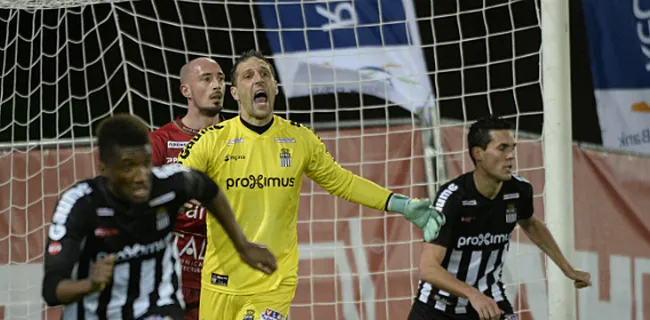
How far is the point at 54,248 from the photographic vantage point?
3.76m

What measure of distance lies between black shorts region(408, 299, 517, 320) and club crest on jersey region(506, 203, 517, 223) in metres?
0.42

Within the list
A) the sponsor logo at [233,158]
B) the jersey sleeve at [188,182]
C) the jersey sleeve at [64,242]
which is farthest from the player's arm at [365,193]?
the jersey sleeve at [64,242]

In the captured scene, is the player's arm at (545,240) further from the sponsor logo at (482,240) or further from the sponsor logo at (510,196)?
the sponsor logo at (482,240)

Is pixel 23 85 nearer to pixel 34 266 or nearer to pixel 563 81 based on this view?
pixel 34 266

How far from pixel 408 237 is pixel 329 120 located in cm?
103

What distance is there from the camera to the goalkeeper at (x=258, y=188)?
550 cm

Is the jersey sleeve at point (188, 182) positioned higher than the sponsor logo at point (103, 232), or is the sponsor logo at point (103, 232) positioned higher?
the jersey sleeve at point (188, 182)

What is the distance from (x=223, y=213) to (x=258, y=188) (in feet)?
3.69

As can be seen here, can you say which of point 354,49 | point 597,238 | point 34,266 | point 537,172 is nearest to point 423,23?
point 354,49

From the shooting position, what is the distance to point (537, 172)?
763cm

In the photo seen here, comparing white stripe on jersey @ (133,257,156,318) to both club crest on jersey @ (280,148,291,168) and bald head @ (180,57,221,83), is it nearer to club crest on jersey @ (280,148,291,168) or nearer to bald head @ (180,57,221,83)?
club crest on jersey @ (280,148,291,168)

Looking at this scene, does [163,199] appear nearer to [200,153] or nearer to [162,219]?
[162,219]

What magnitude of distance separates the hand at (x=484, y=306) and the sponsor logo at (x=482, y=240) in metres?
0.40

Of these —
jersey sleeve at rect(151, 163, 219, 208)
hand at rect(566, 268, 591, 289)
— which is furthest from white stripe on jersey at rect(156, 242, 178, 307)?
hand at rect(566, 268, 591, 289)
